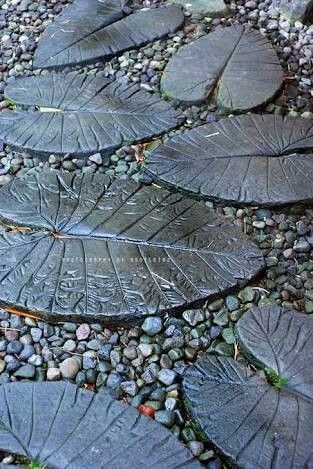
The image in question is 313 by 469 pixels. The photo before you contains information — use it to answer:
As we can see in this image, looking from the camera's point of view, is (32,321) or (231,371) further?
(32,321)

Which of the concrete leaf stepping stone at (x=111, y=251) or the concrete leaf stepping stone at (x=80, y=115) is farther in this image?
the concrete leaf stepping stone at (x=80, y=115)

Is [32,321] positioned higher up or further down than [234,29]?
further down

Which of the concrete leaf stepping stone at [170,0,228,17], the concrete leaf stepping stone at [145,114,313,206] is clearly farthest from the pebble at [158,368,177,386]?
the concrete leaf stepping stone at [170,0,228,17]

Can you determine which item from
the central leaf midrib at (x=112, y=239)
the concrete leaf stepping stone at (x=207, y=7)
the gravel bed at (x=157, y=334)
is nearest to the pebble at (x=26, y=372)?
the gravel bed at (x=157, y=334)

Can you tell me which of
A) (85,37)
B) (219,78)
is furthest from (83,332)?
(85,37)

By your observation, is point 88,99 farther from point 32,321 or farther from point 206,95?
point 32,321

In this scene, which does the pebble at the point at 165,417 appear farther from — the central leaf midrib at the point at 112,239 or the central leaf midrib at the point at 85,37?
the central leaf midrib at the point at 85,37

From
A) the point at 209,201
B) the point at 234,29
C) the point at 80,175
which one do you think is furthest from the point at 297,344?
the point at 234,29
